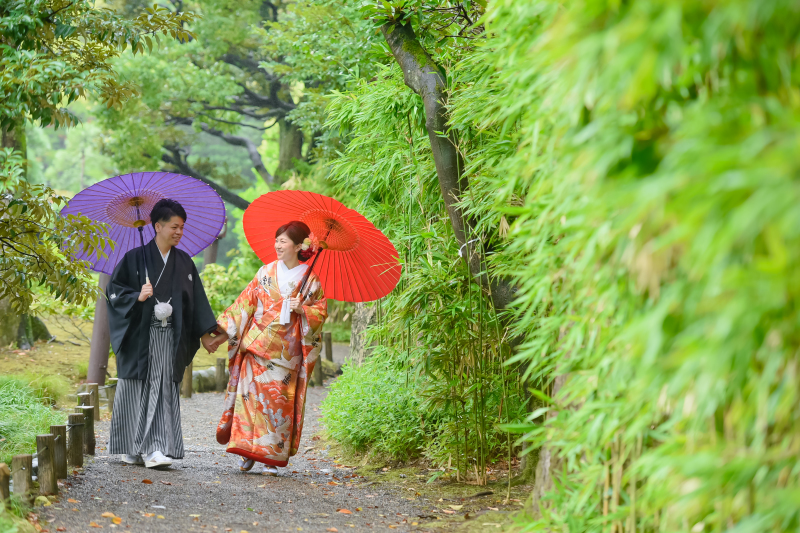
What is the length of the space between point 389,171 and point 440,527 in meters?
2.66

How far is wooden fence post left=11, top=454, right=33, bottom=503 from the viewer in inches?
135

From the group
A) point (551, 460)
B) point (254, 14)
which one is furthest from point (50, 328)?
point (551, 460)

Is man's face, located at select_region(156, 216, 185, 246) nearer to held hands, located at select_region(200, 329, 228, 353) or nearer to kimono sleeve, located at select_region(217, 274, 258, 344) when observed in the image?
kimono sleeve, located at select_region(217, 274, 258, 344)

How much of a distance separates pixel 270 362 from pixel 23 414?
81.5 inches

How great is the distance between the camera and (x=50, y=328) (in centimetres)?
1152

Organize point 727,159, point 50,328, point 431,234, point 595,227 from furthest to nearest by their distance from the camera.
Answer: point 50,328 < point 431,234 < point 595,227 < point 727,159

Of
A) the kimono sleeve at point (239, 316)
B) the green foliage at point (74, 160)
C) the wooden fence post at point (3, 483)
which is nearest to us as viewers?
the wooden fence post at point (3, 483)

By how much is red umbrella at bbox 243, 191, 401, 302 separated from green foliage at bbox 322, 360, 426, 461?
2.84 feet

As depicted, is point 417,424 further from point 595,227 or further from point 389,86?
point 595,227

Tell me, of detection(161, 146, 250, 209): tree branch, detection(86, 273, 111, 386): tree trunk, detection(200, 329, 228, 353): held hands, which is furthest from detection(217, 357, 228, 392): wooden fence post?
detection(200, 329, 228, 353): held hands

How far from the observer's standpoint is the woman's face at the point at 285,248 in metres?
4.96

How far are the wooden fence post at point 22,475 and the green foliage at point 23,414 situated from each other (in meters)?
0.81

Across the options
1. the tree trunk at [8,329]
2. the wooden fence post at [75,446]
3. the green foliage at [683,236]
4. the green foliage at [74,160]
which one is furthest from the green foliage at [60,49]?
the green foliage at [74,160]

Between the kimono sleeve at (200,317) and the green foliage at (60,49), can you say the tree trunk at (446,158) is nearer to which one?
the green foliage at (60,49)
